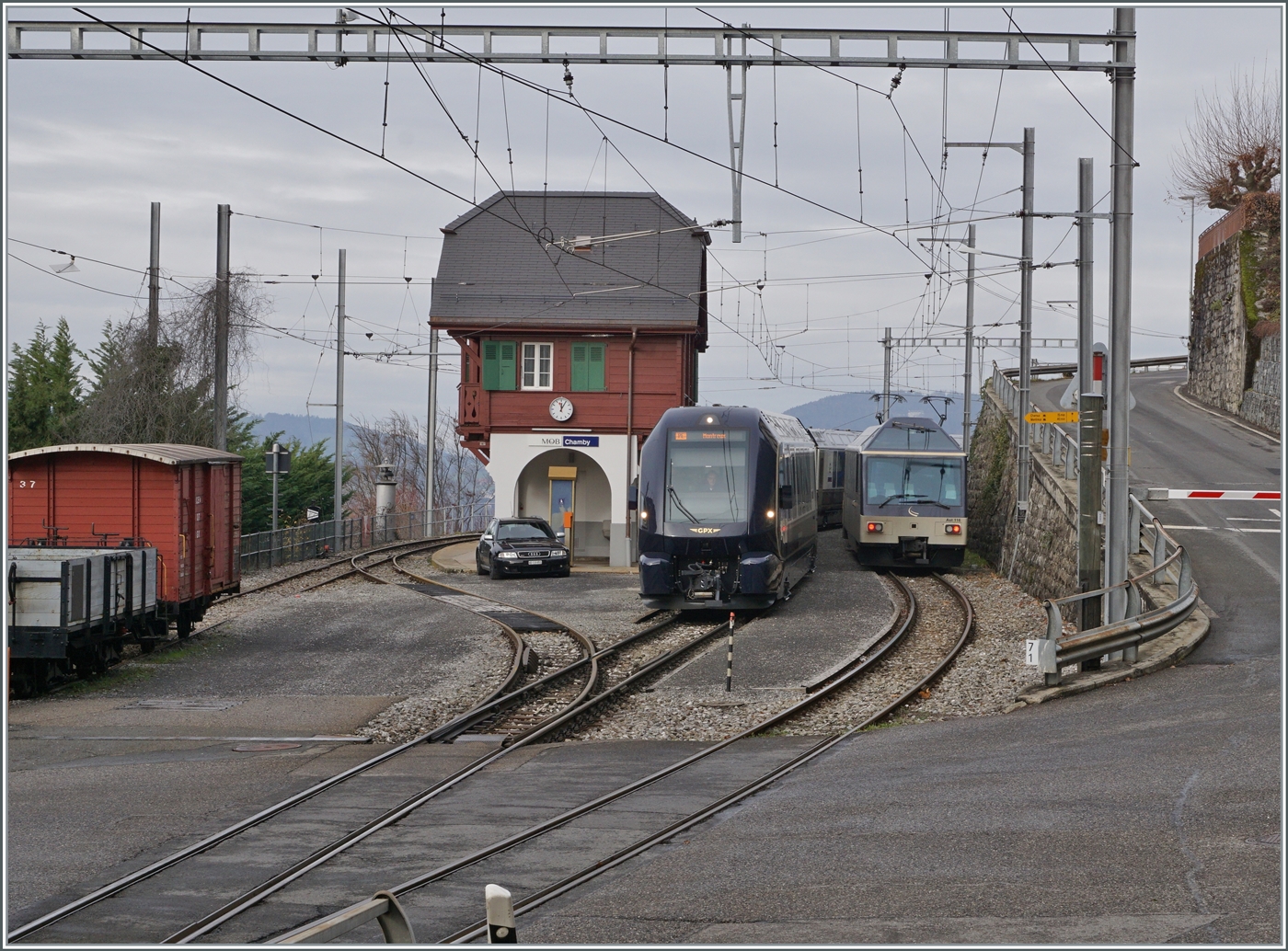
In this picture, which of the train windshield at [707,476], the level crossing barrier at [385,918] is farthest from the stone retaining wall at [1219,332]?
the level crossing barrier at [385,918]

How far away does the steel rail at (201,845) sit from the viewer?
Result: 726 cm

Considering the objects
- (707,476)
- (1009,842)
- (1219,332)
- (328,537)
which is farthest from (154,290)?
(1219,332)

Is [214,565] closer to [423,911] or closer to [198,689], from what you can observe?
[198,689]

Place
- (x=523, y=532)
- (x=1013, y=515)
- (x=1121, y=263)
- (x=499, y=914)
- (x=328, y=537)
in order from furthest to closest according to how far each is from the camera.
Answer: (x=328, y=537)
(x=523, y=532)
(x=1013, y=515)
(x=1121, y=263)
(x=499, y=914)

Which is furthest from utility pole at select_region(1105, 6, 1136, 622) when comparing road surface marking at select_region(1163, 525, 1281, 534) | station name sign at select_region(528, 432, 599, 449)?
station name sign at select_region(528, 432, 599, 449)

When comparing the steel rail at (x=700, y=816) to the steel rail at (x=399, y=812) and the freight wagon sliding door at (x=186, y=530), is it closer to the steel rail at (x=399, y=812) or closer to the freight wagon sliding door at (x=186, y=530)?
the steel rail at (x=399, y=812)

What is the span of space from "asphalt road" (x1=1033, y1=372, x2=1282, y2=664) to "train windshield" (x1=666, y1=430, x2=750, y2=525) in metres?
6.27

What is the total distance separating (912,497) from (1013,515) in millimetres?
3067

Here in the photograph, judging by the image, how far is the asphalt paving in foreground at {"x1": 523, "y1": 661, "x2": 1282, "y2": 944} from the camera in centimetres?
680

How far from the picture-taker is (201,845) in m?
8.88

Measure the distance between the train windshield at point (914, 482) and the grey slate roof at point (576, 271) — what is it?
29.4 ft

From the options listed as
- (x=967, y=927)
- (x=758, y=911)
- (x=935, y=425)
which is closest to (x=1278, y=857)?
(x=967, y=927)

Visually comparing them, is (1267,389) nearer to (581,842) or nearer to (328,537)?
(328,537)

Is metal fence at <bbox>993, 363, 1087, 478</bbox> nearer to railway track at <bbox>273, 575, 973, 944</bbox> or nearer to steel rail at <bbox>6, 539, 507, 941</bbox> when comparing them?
railway track at <bbox>273, 575, 973, 944</bbox>
